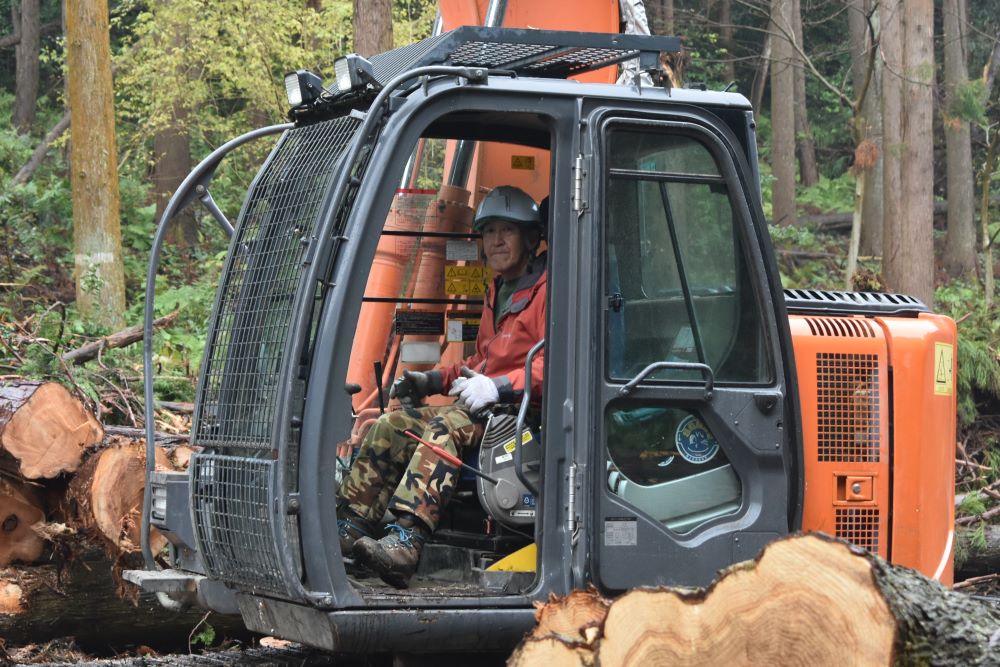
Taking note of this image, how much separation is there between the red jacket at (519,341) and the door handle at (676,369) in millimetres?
440

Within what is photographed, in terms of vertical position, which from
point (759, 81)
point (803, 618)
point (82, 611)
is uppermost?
point (759, 81)

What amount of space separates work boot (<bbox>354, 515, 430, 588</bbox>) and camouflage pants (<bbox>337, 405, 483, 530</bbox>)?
5cm

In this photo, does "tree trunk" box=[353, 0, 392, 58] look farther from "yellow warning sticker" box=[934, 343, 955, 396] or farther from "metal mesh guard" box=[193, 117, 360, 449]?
"yellow warning sticker" box=[934, 343, 955, 396]

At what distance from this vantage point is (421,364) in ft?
19.5

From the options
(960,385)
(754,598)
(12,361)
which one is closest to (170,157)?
(12,361)

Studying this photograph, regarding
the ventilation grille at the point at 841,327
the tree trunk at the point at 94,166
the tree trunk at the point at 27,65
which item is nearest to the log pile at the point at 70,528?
the ventilation grille at the point at 841,327

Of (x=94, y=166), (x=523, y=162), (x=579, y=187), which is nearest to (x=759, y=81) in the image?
(x=94, y=166)

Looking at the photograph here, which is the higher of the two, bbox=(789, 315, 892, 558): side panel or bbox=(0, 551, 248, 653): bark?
bbox=(789, 315, 892, 558): side panel

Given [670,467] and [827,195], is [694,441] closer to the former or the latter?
[670,467]

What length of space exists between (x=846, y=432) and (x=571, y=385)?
3.83 feet

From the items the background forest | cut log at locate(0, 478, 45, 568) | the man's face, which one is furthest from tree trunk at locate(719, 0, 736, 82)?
the man's face

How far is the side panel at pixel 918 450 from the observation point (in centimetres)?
488

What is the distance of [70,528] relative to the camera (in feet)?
21.9

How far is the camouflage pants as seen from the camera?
15.8 feet
